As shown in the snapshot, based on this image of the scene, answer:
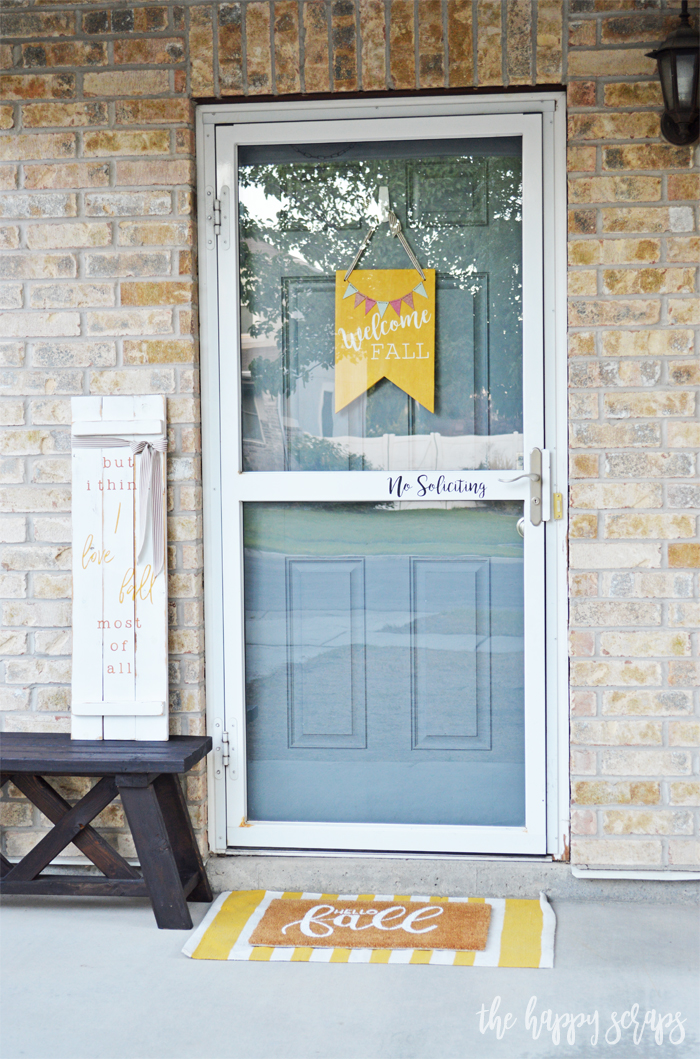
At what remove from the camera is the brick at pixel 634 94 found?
2467mm

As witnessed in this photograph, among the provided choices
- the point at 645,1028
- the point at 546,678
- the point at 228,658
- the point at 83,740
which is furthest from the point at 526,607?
the point at 83,740

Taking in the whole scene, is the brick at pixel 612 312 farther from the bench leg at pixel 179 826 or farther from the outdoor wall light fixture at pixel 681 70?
the bench leg at pixel 179 826

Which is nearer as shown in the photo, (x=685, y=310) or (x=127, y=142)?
(x=685, y=310)

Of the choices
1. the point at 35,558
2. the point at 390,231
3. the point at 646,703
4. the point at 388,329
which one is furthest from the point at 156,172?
the point at 646,703

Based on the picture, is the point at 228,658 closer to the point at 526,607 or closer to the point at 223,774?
the point at 223,774

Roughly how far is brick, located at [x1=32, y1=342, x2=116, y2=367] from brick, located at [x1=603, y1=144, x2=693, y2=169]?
154 cm

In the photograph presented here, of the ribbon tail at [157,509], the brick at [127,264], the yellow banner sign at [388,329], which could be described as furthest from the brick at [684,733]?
the brick at [127,264]

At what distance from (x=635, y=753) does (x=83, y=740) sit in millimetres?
1616

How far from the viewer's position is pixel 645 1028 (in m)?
1.97

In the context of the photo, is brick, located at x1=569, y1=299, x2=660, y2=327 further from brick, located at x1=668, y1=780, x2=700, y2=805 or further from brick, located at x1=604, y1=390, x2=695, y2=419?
brick, located at x1=668, y1=780, x2=700, y2=805

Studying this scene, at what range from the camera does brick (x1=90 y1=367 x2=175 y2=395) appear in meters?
2.62

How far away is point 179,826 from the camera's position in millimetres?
2539

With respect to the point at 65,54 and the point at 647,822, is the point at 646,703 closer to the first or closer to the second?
the point at 647,822

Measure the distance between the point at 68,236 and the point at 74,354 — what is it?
35cm
